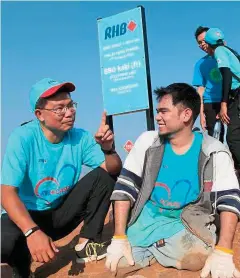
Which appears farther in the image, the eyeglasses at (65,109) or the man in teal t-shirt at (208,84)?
the man in teal t-shirt at (208,84)

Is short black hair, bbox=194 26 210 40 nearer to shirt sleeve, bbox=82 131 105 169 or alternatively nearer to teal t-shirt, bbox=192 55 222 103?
teal t-shirt, bbox=192 55 222 103

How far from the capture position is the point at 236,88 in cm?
454

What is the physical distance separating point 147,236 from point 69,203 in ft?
2.18

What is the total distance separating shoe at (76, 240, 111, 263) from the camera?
123 inches

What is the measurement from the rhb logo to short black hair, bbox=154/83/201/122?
3.10m

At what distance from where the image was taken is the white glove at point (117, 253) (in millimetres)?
2486

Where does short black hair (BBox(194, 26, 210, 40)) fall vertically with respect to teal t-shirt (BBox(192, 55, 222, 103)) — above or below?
above

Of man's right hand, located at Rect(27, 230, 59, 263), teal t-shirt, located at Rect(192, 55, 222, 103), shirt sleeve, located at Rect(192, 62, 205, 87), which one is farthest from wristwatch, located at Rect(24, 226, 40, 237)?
shirt sleeve, located at Rect(192, 62, 205, 87)

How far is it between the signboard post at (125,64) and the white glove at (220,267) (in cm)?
321

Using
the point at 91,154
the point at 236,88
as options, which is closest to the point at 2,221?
the point at 91,154

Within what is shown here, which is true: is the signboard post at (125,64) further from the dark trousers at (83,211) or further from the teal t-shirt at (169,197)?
the teal t-shirt at (169,197)

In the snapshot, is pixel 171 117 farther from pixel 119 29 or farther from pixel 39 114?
pixel 119 29

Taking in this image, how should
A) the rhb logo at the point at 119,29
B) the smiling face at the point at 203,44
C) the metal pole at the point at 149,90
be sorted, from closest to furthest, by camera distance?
the smiling face at the point at 203,44 < the metal pole at the point at 149,90 < the rhb logo at the point at 119,29

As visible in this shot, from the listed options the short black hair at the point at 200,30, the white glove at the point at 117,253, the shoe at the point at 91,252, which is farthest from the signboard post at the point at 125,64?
the white glove at the point at 117,253
